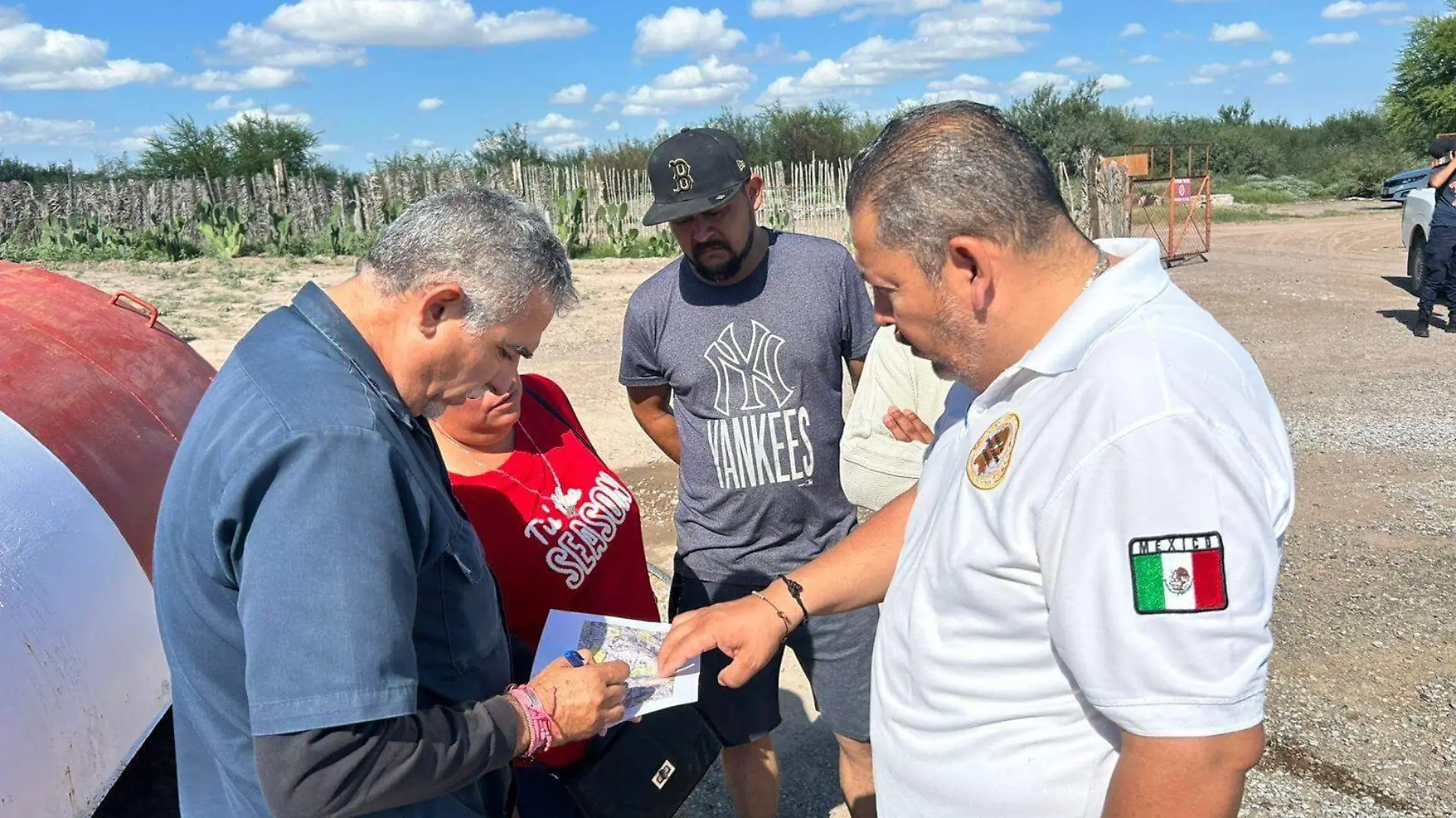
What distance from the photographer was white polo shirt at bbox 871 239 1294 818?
1201 mm

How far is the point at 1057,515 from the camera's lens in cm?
129

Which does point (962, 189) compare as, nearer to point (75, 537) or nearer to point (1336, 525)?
point (75, 537)

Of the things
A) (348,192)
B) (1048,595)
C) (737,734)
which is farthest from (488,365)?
(348,192)

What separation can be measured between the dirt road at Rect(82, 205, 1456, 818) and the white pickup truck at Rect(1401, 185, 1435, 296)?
1.59 ft

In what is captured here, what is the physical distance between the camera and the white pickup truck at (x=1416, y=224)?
44.0 ft

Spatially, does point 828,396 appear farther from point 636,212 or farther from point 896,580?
point 636,212

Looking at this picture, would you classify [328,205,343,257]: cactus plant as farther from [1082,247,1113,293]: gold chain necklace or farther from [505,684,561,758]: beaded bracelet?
[1082,247,1113,293]: gold chain necklace

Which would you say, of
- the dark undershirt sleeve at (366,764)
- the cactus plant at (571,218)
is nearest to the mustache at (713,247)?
the dark undershirt sleeve at (366,764)

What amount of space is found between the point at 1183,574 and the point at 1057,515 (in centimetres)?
17

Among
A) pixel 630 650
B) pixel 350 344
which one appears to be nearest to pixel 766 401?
pixel 630 650

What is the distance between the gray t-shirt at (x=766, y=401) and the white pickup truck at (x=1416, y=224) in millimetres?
13064

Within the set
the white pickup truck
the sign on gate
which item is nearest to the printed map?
the white pickup truck

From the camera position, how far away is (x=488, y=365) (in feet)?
5.91

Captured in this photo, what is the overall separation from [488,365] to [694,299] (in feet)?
4.75
